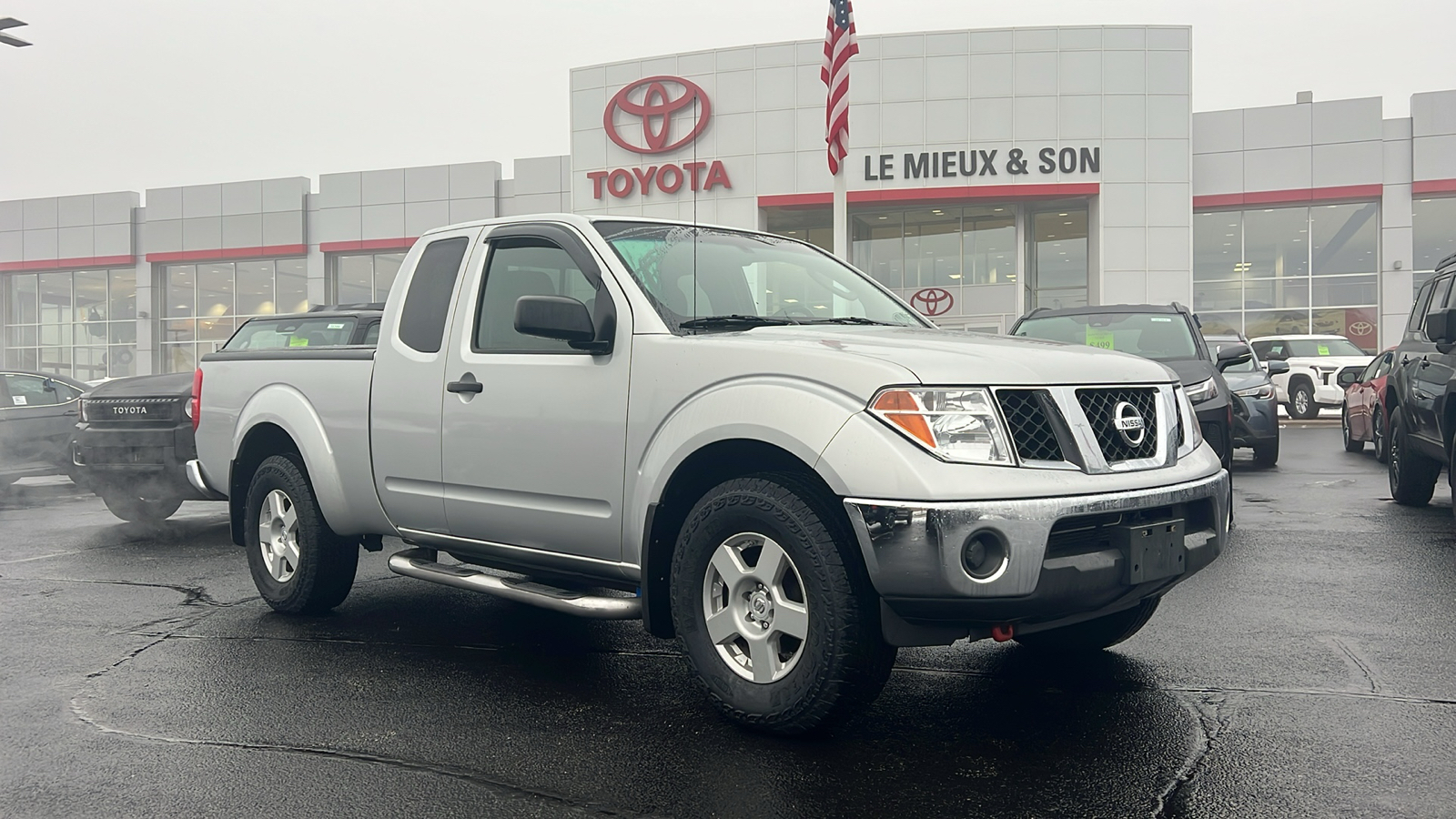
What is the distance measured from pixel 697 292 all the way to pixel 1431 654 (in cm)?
347

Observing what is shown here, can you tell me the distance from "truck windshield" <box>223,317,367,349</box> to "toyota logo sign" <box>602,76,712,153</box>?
22.7 metres

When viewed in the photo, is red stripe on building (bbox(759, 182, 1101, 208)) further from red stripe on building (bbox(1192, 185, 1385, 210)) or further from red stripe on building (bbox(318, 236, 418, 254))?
red stripe on building (bbox(318, 236, 418, 254))

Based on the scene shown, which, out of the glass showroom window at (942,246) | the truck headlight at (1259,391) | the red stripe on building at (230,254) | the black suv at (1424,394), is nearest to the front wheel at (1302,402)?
the glass showroom window at (942,246)

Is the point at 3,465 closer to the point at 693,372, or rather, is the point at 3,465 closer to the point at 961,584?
the point at 693,372

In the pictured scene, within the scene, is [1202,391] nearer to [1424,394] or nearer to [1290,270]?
[1424,394]

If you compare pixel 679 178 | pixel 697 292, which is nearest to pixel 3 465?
pixel 697 292

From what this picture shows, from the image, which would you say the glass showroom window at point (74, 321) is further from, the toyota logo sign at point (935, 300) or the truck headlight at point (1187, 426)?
the truck headlight at point (1187, 426)

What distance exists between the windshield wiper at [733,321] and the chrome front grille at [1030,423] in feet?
3.93

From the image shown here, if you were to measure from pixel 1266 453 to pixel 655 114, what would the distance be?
22272 millimetres

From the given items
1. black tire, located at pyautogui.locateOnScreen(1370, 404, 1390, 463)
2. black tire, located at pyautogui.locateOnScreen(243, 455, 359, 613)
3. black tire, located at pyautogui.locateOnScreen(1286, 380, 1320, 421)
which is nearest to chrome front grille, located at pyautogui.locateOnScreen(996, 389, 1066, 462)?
black tire, located at pyautogui.locateOnScreen(243, 455, 359, 613)

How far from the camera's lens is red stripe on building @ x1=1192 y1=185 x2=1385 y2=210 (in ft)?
106

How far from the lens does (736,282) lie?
4.87 m

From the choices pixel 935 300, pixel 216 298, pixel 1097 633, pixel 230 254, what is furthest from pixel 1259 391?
pixel 216 298

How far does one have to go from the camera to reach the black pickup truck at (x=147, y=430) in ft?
31.4
